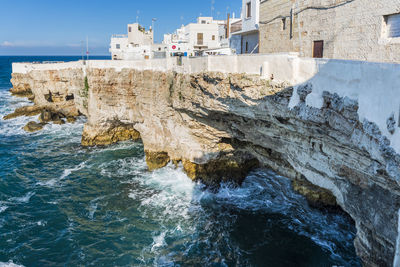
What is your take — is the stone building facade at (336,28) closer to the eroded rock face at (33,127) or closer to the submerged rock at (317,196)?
the submerged rock at (317,196)

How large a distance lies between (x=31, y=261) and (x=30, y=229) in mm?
2916

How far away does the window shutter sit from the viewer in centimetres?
1056

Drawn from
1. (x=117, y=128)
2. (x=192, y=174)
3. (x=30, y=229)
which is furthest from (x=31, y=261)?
(x=117, y=128)

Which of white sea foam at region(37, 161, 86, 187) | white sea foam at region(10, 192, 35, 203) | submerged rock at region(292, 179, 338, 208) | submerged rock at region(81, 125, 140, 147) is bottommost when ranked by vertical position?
white sea foam at region(10, 192, 35, 203)

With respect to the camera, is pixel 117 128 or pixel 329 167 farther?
pixel 117 128

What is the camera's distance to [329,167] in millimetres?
11836

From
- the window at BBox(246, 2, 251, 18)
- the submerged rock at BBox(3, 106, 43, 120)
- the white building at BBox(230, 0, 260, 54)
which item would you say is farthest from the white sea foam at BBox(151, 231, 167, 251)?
the submerged rock at BBox(3, 106, 43, 120)

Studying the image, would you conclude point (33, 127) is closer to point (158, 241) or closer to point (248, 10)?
point (158, 241)

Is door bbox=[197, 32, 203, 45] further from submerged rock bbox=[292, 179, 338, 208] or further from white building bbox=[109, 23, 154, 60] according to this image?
submerged rock bbox=[292, 179, 338, 208]

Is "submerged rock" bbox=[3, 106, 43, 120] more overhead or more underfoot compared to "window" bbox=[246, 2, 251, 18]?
more underfoot

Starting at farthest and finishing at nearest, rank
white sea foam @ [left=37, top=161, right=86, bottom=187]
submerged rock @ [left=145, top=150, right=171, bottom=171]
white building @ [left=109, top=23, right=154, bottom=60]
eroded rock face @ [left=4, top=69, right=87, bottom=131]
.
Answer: white building @ [left=109, top=23, right=154, bottom=60], eroded rock face @ [left=4, top=69, right=87, bottom=131], submerged rock @ [left=145, top=150, right=171, bottom=171], white sea foam @ [left=37, top=161, right=86, bottom=187]

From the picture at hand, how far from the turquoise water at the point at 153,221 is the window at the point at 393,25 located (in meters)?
9.80

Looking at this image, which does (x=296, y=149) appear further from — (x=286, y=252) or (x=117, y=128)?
(x=117, y=128)

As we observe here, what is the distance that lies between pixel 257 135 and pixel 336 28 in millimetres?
6571
